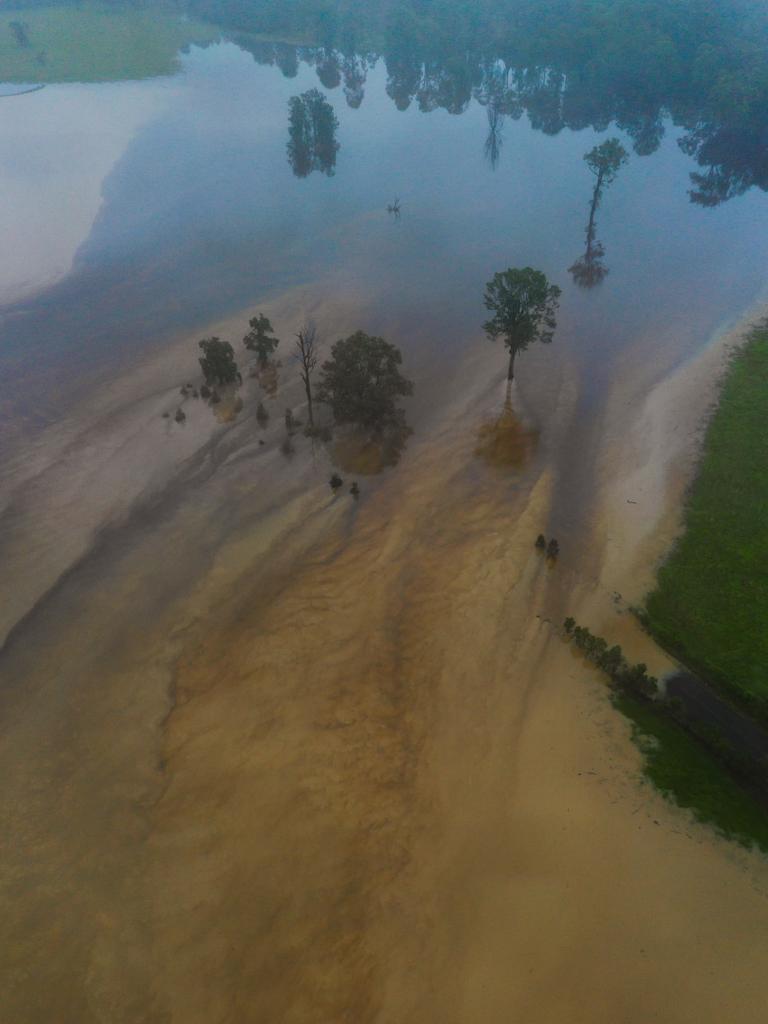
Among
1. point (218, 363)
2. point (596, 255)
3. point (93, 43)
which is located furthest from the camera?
point (93, 43)

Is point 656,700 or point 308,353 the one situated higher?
point 308,353

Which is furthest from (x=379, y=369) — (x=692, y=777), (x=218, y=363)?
(x=692, y=777)

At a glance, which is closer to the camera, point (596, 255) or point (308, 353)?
point (308, 353)

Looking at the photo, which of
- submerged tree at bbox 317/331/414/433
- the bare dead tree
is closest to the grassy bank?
submerged tree at bbox 317/331/414/433

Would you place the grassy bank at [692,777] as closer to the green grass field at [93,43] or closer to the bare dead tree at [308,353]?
the bare dead tree at [308,353]

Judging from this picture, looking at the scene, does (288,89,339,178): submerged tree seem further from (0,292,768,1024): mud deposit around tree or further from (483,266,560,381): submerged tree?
(0,292,768,1024): mud deposit around tree

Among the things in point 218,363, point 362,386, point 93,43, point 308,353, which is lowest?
point 218,363

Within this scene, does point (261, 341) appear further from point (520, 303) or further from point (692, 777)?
point (692, 777)
